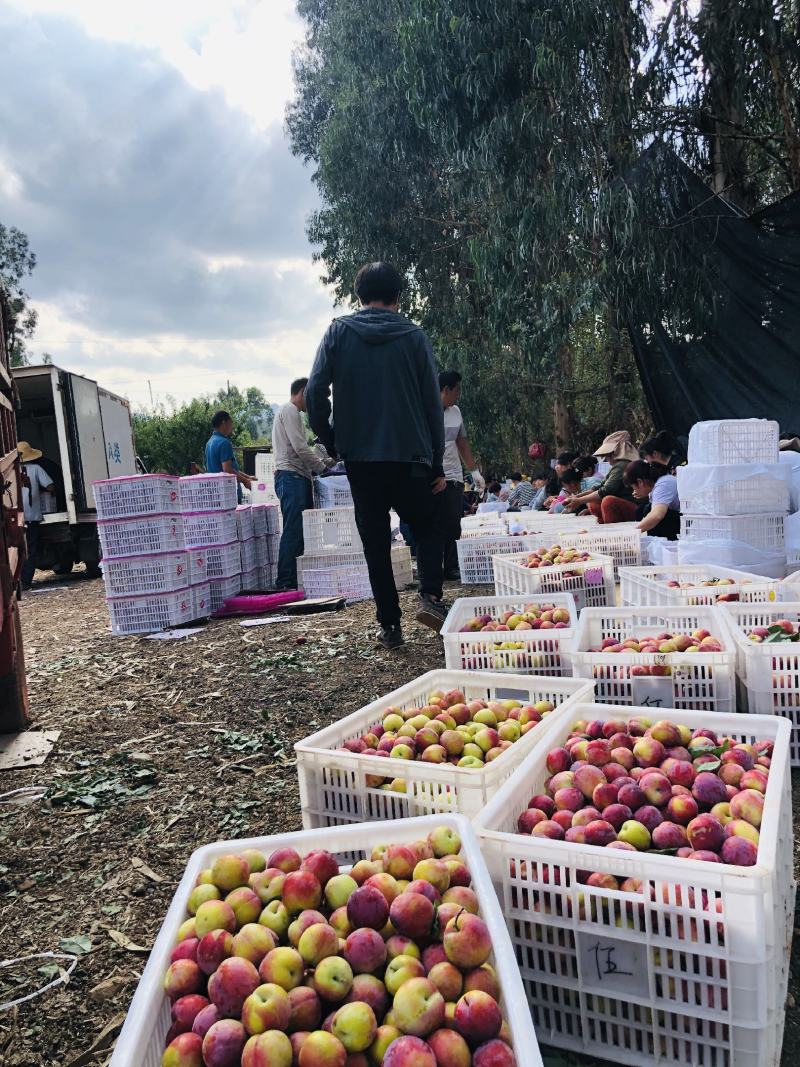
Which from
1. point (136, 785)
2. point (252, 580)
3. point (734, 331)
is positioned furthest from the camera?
point (734, 331)

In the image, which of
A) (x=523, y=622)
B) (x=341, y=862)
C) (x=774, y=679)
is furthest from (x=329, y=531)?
(x=341, y=862)

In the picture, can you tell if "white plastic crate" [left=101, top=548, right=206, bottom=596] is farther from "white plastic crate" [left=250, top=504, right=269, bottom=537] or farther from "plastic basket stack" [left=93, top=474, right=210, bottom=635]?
"white plastic crate" [left=250, top=504, right=269, bottom=537]

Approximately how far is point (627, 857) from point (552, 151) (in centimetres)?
1243

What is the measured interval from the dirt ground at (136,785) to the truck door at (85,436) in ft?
23.8

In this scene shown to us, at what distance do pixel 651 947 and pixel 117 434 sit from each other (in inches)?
634

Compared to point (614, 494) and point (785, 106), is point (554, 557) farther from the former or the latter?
point (785, 106)

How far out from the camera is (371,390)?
15.5 ft

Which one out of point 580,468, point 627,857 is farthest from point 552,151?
point 627,857

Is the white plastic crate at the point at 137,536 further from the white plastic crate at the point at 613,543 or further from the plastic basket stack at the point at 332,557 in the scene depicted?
the white plastic crate at the point at 613,543

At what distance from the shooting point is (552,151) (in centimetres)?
1186

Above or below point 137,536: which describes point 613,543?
below

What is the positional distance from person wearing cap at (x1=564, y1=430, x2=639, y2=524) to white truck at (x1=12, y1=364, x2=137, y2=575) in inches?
317

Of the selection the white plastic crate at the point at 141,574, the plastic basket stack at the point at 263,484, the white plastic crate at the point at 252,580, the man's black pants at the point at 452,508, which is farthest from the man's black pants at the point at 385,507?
the plastic basket stack at the point at 263,484

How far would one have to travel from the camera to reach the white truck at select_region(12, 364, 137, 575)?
1261cm
